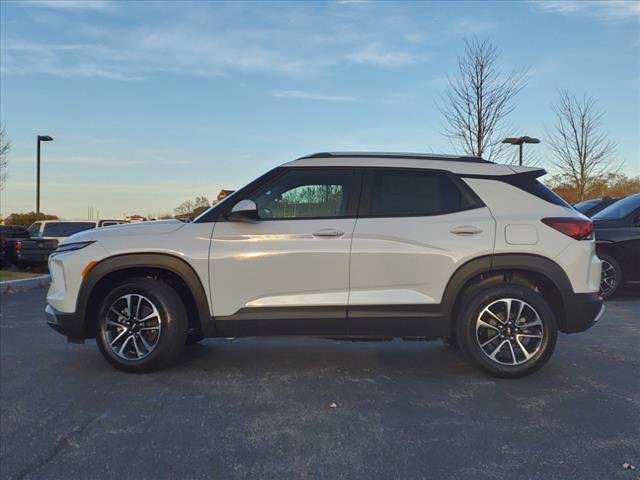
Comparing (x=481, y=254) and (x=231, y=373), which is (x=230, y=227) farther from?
(x=481, y=254)

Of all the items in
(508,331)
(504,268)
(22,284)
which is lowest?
(22,284)

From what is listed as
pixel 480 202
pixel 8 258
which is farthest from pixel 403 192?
pixel 8 258

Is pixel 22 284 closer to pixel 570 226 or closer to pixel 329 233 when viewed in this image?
pixel 329 233

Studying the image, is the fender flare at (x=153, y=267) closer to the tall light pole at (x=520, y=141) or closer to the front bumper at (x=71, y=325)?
the front bumper at (x=71, y=325)

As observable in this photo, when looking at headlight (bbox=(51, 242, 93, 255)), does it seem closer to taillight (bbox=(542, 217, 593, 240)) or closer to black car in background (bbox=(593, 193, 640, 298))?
taillight (bbox=(542, 217, 593, 240))

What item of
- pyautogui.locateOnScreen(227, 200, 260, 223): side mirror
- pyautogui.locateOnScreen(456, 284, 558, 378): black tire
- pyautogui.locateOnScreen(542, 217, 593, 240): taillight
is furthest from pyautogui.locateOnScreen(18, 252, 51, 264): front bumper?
pyautogui.locateOnScreen(542, 217, 593, 240): taillight

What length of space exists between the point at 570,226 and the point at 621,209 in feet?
17.5

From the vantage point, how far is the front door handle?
165 inches

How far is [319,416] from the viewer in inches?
135

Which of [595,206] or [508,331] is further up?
[595,206]

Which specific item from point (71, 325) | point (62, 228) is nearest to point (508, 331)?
point (71, 325)

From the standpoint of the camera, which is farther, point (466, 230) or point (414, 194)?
point (414, 194)

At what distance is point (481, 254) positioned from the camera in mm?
4172

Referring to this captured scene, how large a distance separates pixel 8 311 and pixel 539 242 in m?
7.60
